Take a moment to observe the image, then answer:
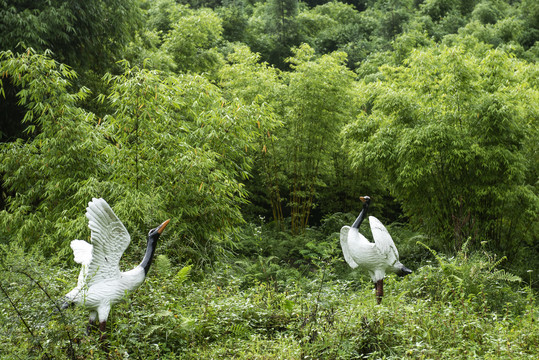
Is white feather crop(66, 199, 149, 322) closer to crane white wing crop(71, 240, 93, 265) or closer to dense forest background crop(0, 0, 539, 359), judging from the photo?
crane white wing crop(71, 240, 93, 265)

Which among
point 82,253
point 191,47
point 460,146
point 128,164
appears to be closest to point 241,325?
point 82,253

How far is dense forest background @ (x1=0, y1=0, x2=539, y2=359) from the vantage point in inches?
121

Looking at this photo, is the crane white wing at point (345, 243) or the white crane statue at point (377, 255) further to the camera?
the crane white wing at point (345, 243)

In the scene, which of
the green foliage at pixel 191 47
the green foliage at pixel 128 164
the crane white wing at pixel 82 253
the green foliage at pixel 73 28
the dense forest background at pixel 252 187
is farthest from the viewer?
the green foliage at pixel 191 47

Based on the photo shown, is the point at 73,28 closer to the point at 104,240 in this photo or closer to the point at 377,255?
the point at 104,240

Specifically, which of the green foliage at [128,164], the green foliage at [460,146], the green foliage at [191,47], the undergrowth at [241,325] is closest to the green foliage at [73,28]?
the green foliage at [128,164]

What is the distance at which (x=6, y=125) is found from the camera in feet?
23.6

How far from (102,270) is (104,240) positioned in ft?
0.63

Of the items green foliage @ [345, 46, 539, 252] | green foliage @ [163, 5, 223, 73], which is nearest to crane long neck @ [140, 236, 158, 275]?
green foliage @ [345, 46, 539, 252]

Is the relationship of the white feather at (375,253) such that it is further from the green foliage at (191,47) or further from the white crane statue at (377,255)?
the green foliage at (191,47)

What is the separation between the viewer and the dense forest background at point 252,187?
308cm

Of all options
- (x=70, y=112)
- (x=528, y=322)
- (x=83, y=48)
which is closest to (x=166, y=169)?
(x=70, y=112)

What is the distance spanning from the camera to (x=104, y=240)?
275 centimetres

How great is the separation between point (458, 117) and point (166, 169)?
4.30 metres
